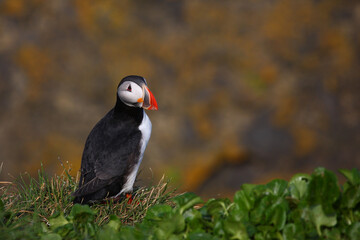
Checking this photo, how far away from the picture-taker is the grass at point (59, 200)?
3.22m

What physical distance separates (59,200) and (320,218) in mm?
1800

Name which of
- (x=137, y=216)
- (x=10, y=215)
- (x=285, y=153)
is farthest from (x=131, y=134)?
(x=285, y=153)

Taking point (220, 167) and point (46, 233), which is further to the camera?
point (220, 167)

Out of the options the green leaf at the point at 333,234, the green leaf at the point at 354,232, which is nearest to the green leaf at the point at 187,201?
the green leaf at the point at 333,234

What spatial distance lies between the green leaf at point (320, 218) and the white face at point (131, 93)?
61.4 inches

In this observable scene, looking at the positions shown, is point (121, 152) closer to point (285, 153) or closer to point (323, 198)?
point (323, 198)

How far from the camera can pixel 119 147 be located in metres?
3.58

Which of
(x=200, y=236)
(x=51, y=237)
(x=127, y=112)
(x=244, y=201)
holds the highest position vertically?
(x=127, y=112)

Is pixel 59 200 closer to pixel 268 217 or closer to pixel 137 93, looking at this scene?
pixel 137 93

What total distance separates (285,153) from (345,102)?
93 cm

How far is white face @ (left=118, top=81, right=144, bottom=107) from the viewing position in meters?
3.46

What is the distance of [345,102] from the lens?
5473 mm

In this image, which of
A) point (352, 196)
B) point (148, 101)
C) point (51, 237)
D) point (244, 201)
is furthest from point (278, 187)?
point (148, 101)

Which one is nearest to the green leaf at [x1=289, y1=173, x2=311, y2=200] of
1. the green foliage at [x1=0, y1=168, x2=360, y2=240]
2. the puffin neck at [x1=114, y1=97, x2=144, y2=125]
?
the green foliage at [x1=0, y1=168, x2=360, y2=240]
